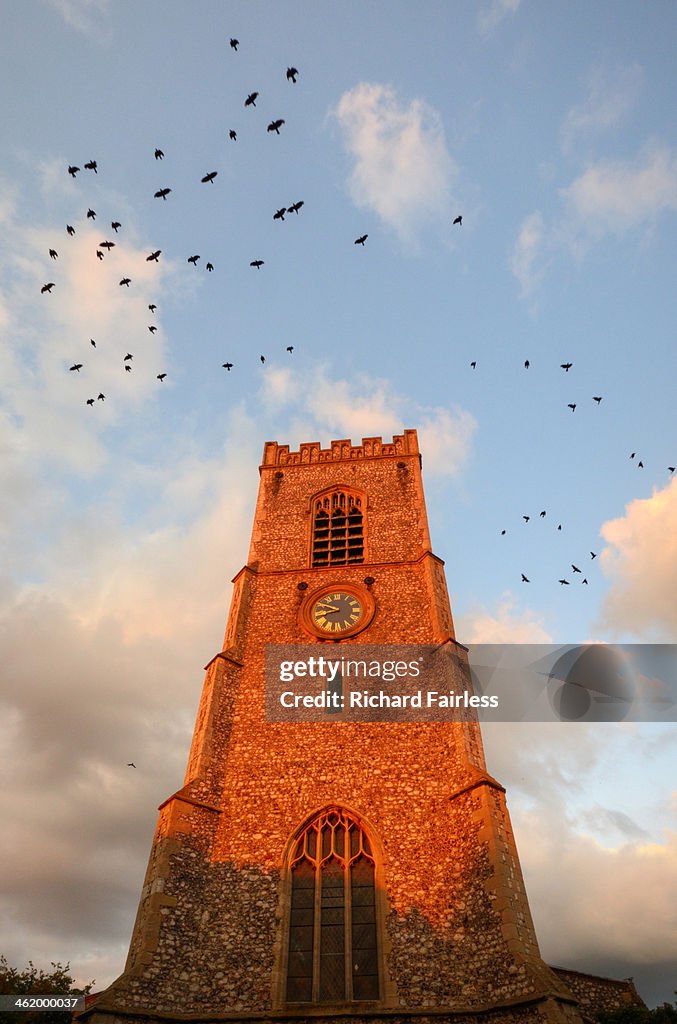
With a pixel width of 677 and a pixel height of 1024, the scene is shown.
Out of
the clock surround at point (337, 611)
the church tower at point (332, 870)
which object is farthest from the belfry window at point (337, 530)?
the church tower at point (332, 870)

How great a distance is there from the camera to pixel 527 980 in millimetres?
12461

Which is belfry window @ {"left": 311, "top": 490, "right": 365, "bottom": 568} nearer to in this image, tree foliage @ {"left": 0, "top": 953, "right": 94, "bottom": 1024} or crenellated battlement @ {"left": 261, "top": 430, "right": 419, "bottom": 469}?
crenellated battlement @ {"left": 261, "top": 430, "right": 419, "bottom": 469}

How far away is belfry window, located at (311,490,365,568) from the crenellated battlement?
2680mm

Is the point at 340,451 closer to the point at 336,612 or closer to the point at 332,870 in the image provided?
the point at 336,612

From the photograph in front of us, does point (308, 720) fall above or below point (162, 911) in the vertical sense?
above

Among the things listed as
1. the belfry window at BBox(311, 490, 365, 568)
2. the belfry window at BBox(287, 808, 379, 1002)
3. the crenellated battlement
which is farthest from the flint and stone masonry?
the crenellated battlement

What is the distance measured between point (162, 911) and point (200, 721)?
5393 mm

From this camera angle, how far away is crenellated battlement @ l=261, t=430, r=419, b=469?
30.2m

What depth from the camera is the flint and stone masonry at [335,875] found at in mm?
13289

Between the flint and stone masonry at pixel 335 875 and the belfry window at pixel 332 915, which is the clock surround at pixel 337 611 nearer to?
the flint and stone masonry at pixel 335 875

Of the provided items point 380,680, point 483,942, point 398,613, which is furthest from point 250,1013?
point 398,613

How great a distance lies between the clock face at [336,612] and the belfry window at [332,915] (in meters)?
6.24

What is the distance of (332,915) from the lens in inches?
602

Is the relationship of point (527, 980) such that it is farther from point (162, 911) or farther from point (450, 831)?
point (162, 911)
